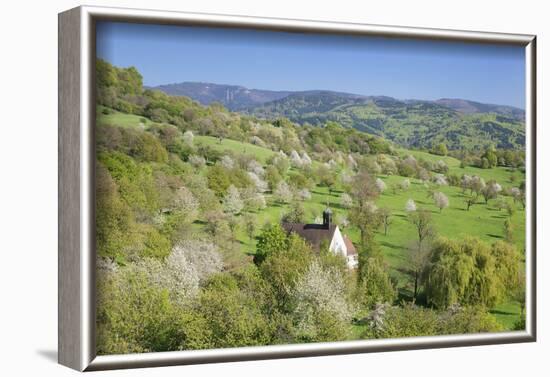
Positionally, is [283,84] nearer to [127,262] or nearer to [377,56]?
[377,56]

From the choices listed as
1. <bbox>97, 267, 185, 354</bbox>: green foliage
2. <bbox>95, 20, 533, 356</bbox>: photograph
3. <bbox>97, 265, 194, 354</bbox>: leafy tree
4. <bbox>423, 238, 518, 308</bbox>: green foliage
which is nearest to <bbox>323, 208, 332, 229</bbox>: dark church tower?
<bbox>95, 20, 533, 356</bbox>: photograph

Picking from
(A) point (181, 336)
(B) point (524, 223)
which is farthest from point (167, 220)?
(B) point (524, 223)

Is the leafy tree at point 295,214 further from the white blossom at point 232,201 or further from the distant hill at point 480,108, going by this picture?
the distant hill at point 480,108

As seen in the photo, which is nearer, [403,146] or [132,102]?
[132,102]

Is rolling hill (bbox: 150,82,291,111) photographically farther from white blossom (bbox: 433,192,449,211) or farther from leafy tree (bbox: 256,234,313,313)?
white blossom (bbox: 433,192,449,211)

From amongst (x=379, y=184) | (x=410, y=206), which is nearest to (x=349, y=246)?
(x=379, y=184)

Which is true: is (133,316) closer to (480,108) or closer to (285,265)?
(285,265)

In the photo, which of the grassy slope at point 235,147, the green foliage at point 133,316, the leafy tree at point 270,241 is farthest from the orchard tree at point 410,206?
the green foliage at point 133,316
